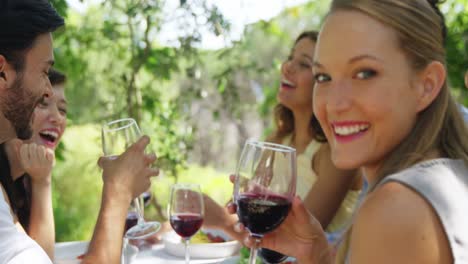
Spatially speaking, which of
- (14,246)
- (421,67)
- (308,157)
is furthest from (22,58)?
(308,157)

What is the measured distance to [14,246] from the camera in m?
1.28

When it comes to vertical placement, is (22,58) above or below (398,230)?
above

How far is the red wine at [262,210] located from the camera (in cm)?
149

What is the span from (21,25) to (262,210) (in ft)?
2.61

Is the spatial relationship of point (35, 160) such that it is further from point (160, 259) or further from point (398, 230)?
point (398, 230)

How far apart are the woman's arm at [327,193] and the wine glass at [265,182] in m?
1.18

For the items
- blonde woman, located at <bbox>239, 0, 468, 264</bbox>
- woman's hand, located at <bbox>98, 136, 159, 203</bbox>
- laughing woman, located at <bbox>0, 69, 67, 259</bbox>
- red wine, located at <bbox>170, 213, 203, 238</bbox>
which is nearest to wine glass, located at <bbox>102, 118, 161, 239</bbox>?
woman's hand, located at <bbox>98, 136, 159, 203</bbox>

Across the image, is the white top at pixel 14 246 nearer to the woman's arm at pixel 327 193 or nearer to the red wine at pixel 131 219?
the red wine at pixel 131 219

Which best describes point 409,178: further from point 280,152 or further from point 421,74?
point 280,152

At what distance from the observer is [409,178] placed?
3.82 feet

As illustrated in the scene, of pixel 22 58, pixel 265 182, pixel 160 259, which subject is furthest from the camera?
pixel 160 259

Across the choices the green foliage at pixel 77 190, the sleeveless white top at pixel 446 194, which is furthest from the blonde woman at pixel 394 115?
the green foliage at pixel 77 190

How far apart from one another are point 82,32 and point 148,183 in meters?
2.66

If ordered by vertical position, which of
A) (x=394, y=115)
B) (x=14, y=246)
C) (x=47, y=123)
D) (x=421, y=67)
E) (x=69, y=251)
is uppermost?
(x=421, y=67)
